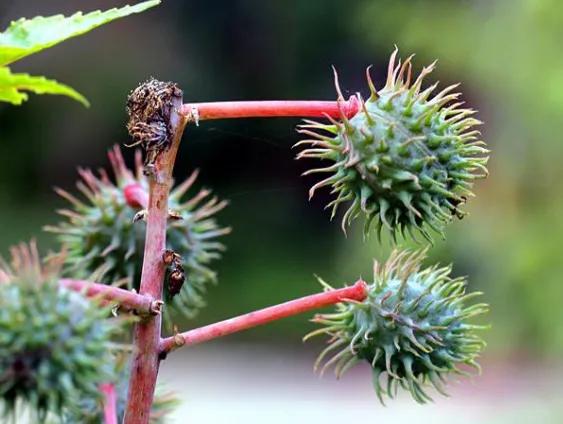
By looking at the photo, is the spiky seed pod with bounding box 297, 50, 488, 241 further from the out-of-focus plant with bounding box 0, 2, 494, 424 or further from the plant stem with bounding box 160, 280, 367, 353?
the plant stem with bounding box 160, 280, 367, 353

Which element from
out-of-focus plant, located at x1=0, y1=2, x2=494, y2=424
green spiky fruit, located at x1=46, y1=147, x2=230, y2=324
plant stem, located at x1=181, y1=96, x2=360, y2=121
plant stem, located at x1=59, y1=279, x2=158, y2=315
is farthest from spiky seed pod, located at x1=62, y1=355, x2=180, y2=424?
plant stem, located at x1=181, y1=96, x2=360, y2=121

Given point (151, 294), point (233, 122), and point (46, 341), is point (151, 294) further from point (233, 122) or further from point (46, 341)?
point (233, 122)

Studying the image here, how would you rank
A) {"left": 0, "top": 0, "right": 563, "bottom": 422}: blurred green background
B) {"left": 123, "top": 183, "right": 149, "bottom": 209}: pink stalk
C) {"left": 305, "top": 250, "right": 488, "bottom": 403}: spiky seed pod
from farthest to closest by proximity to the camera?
{"left": 0, "top": 0, "right": 563, "bottom": 422}: blurred green background → {"left": 123, "top": 183, "right": 149, "bottom": 209}: pink stalk → {"left": 305, "top": 250, "right": 488, "bottom": 403}: spiky seed pod

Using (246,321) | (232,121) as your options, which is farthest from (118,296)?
(232,121)

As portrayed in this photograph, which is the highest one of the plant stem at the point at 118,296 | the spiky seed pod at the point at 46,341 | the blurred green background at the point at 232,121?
the blurred green background at the point at 232,121

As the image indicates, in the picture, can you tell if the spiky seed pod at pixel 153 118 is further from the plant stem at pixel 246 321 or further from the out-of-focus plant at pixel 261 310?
the plant stem at pixel 246 321

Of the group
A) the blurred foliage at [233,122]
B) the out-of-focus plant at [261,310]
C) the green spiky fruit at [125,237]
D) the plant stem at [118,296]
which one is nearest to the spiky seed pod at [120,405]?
the out-of-focus plant at [261,310]
